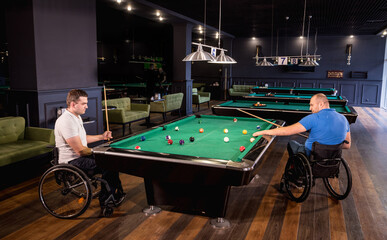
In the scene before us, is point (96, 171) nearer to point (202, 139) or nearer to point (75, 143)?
point (75, 143)

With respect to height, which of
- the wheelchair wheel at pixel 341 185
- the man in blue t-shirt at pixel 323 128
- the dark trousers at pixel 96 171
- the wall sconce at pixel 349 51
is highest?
the wall sconce at pixel 349 51

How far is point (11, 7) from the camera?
169 inches

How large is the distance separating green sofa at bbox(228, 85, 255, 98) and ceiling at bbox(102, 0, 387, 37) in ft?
9.53

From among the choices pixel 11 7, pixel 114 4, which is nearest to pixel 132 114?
pixel 114 4

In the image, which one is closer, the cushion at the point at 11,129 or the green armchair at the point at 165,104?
the cushion at the point at 11,129

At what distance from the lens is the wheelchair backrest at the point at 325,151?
9.74ft

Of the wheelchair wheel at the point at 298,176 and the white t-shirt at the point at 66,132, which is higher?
the white t-shirt at the point at 66,132

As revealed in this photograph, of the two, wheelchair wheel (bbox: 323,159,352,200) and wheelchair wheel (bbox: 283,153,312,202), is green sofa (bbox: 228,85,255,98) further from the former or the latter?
wheelchair wheel (bbox: 283,153,312,202)

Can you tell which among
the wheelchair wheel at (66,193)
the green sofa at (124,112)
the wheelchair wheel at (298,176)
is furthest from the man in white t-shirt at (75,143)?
the green sofa at (124,112)

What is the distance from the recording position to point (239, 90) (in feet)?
42.7

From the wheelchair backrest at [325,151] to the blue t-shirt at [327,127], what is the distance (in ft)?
0.15

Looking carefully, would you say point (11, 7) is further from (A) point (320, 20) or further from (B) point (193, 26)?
(A) point (320, 20)

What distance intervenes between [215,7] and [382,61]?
8.22 m

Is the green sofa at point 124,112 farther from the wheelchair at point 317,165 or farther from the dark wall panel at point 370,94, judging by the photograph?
the dark wall panel at point 370,94
